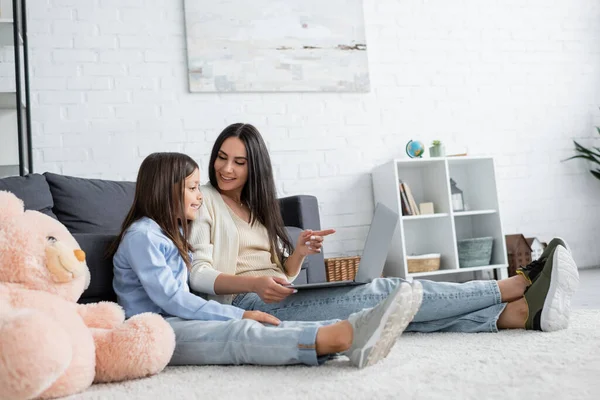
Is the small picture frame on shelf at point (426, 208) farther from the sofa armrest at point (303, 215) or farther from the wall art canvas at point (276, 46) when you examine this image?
the sofa armrest at point (303, 215)

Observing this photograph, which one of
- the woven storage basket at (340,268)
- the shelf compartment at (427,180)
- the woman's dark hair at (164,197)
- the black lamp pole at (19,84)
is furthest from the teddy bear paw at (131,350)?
the shelf compartment at (427,180)

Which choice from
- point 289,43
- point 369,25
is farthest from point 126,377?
point 369,25

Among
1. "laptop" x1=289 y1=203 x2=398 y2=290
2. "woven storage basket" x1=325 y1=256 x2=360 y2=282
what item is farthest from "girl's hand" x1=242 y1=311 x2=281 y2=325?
"woven storage basket" x1=325 y1=256 x2=360 y2=282

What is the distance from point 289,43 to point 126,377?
2.85m

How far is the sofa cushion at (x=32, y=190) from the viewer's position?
219cm

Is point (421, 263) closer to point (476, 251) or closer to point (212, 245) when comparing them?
point (476, 251)

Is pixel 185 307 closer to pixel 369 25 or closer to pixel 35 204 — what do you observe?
pixel 35 204

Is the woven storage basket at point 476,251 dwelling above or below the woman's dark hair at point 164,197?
below

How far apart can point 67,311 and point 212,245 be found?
0.55m

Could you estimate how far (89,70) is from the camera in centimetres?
356

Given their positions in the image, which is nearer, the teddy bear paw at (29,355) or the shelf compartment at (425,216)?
the teddy bear paw at (29,355)

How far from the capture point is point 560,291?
1659 mm

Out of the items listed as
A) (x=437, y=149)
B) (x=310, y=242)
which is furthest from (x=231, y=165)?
Result: (x=437, y=149)

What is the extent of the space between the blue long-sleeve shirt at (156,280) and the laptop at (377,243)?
0.24 m
